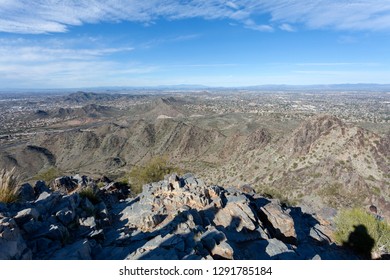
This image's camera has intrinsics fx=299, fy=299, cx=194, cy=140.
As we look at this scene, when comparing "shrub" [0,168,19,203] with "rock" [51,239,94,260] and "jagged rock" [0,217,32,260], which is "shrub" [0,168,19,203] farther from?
"rock" [51,239,94,260]

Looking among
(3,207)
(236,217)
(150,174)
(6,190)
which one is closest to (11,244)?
(3,207)

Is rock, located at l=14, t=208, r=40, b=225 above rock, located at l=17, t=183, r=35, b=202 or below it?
above

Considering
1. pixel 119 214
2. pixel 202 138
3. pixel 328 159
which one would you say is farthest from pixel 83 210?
pixel 202 138

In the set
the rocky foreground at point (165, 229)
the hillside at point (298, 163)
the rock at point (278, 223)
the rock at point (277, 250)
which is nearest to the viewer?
the rocky foreground at point (165, 229)

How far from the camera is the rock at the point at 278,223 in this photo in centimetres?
1486

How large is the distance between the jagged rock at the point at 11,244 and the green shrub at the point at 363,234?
14.9 metres

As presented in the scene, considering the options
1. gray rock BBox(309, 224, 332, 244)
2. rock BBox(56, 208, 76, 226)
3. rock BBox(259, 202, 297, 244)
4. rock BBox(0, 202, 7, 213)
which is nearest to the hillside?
gray rock BBox(309, 224, 332, 244)

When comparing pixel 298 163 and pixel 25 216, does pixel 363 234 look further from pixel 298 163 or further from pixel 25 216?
pixel 298 163

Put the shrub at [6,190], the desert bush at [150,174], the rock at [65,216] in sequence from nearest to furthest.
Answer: the rock at [65,216] < the shrub at [6,190] < the desert bush at [150,174]

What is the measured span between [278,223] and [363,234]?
4.39m

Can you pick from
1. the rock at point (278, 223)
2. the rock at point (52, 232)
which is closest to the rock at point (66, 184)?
the rock at point (52, 232)

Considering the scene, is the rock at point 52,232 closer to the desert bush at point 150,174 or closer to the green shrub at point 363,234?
the green shrub at point 363,234

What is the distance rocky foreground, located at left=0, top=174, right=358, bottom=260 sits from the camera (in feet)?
31.4

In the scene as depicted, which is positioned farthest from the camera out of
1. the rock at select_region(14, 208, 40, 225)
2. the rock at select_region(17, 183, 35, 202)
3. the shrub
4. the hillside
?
the hillside
